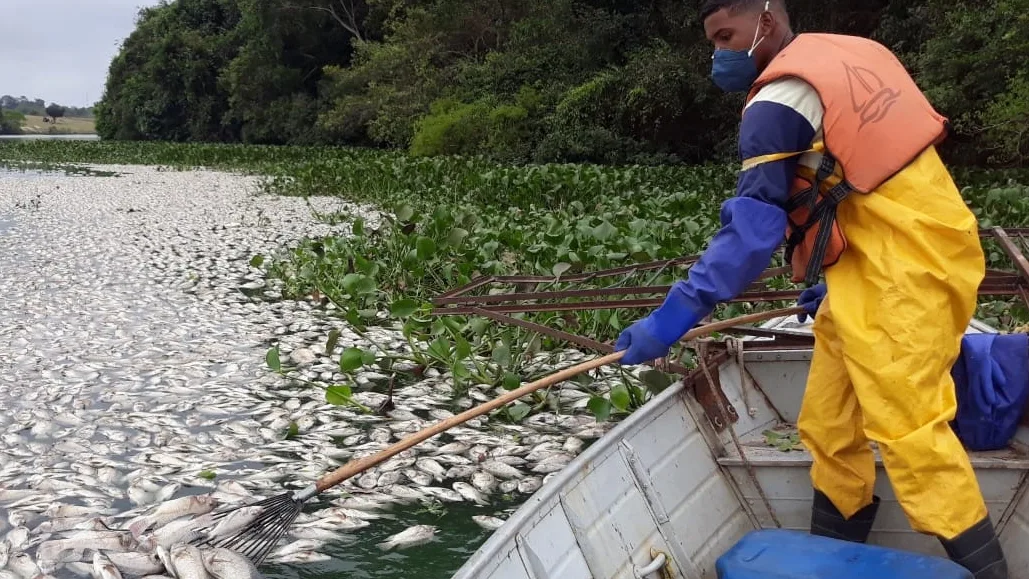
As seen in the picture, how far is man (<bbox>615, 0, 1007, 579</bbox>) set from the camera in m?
2.10

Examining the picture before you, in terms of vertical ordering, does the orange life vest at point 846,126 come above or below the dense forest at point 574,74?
below

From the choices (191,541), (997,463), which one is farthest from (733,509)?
(191,541)

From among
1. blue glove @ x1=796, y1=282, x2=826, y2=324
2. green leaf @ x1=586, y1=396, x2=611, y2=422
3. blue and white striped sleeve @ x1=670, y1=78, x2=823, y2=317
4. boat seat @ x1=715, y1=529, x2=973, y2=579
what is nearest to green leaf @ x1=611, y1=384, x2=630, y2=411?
green leaf @ x1=586, y1=396, x2=611, y2=422

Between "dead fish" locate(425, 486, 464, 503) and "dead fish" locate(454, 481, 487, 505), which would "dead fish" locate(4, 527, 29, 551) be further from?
"dead fish" locate(454, 481, 487, 505)

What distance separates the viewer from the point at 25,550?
308 centimetres

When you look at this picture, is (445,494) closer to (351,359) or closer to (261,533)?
(261,533)

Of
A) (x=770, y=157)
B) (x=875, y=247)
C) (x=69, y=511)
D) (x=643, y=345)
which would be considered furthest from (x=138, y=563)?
(x=875, y=247)

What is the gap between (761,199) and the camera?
2.21 m

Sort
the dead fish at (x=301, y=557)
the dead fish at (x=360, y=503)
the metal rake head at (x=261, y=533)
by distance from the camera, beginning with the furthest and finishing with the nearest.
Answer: the dead fish at (x=360, y=503) → the dead fish at (x=301, y=557) → the metal rake head at (x=261, y=533)

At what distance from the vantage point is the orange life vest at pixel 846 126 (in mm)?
2150

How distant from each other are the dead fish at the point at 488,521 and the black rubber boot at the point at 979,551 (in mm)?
1666

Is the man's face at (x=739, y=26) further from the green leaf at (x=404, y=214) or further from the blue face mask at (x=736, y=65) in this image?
the green leaf at (x=404, y=214)

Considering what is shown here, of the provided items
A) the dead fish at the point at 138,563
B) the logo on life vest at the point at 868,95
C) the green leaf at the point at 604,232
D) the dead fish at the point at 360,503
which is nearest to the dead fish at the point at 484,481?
the dead fish at the point at 360,503

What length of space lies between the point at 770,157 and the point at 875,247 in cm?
33
